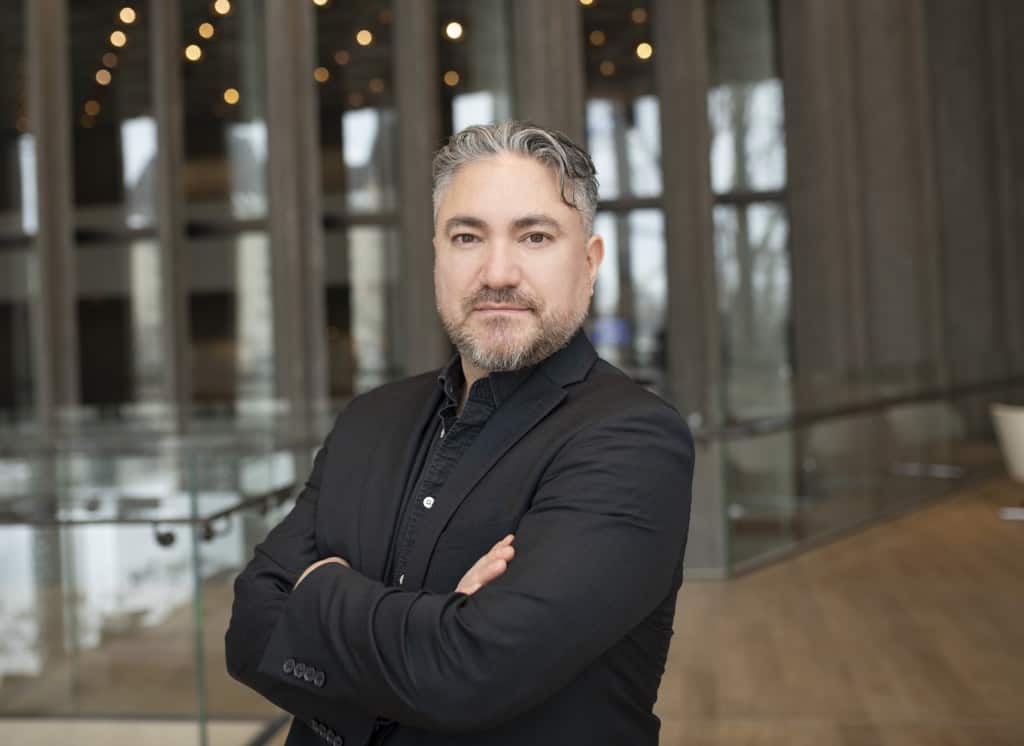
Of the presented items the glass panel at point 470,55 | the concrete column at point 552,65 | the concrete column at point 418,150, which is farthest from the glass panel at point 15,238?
the concrete column at point 552,65

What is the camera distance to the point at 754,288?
1252 cm

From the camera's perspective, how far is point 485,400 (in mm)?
1669

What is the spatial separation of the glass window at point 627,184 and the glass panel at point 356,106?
6.96 ft

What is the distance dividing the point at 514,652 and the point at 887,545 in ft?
22.8

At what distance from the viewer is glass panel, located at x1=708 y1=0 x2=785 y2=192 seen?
40.8 ft

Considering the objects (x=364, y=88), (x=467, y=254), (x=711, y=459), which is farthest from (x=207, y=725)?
(x=364, y=88)

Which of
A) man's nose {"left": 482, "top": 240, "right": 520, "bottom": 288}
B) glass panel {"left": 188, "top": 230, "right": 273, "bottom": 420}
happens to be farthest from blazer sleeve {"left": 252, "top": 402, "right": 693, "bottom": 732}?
glass panel {"left": 188, "top": 230, "right": 273, "bottom": 420}

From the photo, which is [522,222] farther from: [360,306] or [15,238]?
[15,238]

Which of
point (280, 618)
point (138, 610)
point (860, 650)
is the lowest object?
point (860, 650)

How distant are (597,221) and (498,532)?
30.6 feet

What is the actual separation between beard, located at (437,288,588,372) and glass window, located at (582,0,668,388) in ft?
33.7

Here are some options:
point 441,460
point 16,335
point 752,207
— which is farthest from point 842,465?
point 16,335

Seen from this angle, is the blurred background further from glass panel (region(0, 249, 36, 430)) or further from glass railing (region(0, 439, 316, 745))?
glass railing (region(0, 439, 316, 745))

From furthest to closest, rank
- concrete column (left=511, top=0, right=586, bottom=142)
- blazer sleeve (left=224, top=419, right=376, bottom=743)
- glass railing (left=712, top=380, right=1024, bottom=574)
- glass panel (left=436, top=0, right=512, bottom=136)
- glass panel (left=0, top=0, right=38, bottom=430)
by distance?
glass panel (left=436, top=0, right=512, bottom=136), glass panel (left=0, top=0, right=38, bottom=430), concrete column (left=511, top=0, right=586, bottom=142), glass railing (left=712, top=380, right=1024, bottom=574), blazer sleeve (left=224, top=419, right=376, bottom=743)
